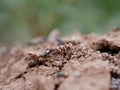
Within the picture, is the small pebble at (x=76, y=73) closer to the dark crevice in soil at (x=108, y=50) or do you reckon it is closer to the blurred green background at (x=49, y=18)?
the dark crevice in soil at (x=108, y=50)

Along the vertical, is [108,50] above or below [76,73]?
above

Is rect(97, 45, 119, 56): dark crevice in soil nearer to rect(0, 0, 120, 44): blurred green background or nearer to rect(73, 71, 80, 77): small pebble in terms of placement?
rect(73, 71, 80, 77): small pebble

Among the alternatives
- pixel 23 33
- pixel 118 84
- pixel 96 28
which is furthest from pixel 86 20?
pixel 118 84

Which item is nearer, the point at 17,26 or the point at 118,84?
the point at 118,84

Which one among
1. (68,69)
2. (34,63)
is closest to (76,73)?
(68,69)

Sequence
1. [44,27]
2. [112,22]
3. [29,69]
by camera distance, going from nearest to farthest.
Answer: [29,69]
[44,27]
[112,22]

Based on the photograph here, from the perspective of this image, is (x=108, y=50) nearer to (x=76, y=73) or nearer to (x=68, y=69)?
(x=68, y=69)

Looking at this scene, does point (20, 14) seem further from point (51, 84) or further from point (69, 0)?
point (51, 84)
